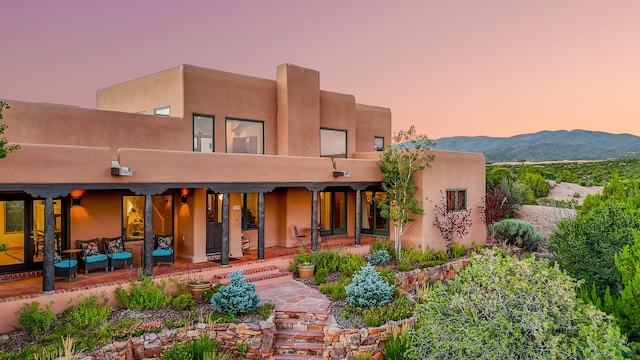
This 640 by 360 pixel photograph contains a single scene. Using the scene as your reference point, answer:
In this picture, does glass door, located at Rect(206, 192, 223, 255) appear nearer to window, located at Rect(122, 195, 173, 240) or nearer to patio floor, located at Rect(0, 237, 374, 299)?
patio floor, located at Rect(0, 237, 374, 299)

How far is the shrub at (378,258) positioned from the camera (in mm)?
15477

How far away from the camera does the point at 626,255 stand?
6914mm

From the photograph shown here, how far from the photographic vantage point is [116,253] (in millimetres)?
12570

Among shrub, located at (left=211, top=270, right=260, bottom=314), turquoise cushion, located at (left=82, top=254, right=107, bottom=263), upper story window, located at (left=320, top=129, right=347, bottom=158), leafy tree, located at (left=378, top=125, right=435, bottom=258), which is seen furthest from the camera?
upper story window, located at (left=320, top=129, right=347, bottom=158)

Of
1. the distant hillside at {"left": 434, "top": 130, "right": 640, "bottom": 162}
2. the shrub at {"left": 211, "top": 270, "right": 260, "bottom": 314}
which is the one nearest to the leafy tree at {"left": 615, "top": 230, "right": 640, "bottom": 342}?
the shrub at {"left": 211, "top": 270, "right": 260, "bottom": 314}

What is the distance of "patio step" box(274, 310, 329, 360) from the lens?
9508mm

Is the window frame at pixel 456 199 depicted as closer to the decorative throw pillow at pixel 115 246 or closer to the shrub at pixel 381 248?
the shrub at pixel 381 248

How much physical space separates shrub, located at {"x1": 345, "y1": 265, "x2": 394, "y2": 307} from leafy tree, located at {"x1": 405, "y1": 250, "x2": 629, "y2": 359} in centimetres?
390

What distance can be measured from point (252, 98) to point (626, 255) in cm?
1293

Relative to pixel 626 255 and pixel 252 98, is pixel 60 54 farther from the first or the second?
pixel 626 255

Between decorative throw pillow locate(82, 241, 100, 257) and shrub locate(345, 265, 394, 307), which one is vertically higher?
decorative throw pillow locate(82, 241, 100, 257)

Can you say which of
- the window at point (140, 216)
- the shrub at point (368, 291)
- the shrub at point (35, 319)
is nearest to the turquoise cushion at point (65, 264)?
the shrub at point (35, 319)

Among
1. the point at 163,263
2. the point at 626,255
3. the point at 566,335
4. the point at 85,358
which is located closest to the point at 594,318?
the point at 566,335

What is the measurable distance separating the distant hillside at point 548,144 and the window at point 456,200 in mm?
91890
